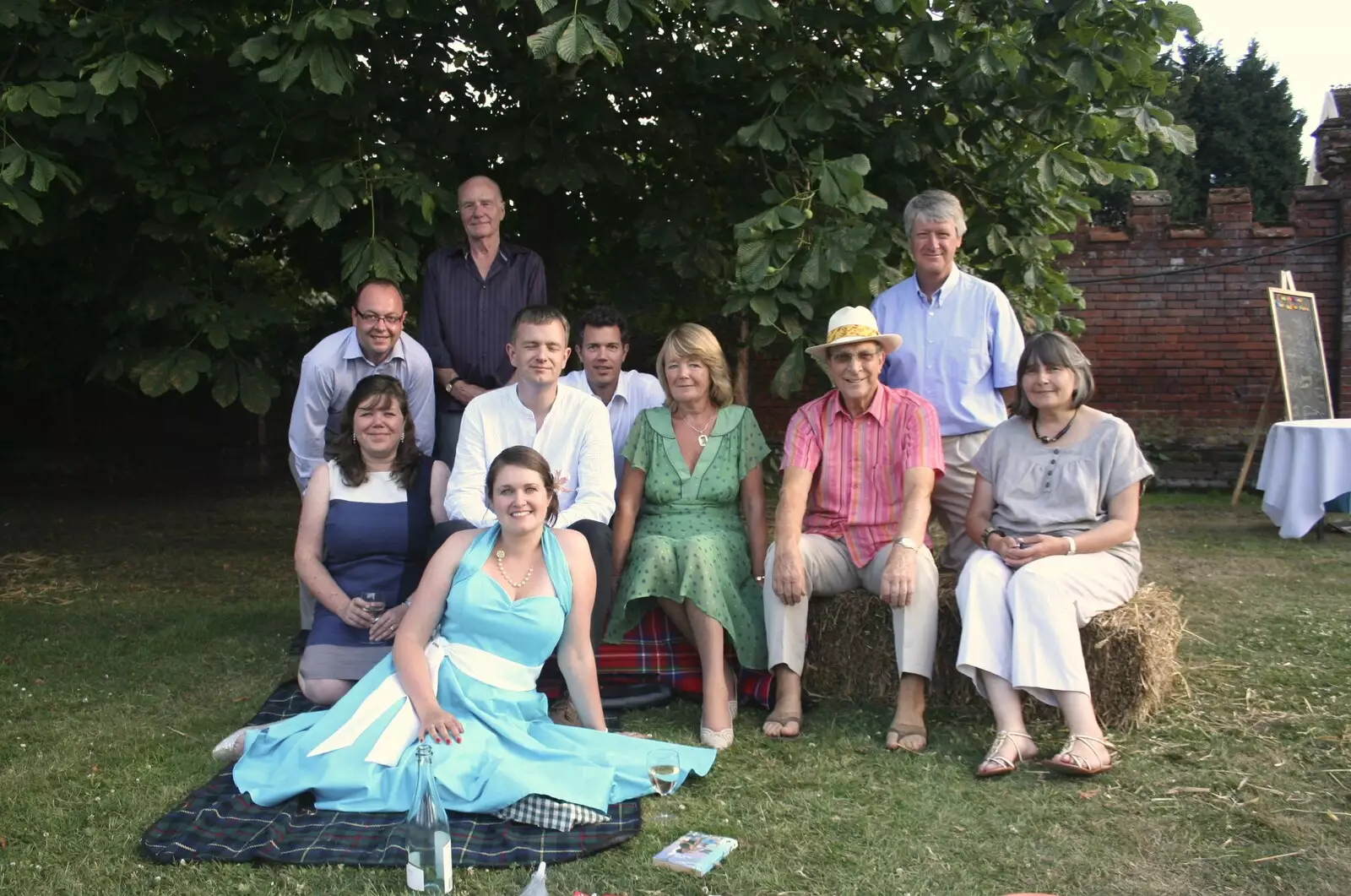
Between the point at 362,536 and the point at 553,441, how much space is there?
0.75 m

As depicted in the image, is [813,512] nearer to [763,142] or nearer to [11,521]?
[763,142]

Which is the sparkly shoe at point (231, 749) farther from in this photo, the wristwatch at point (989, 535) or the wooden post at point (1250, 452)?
the wooden post at point (1250, 452)

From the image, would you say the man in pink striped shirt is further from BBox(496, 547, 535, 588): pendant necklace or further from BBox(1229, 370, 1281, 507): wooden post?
BBox(1229, 370, 1281, 507): wooden post

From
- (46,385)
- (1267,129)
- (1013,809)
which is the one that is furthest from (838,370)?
(1267,129)

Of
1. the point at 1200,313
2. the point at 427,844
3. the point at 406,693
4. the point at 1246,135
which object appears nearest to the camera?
the point at 427,844

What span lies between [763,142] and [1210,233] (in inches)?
273

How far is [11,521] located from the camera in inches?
362

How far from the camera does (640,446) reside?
449 cm

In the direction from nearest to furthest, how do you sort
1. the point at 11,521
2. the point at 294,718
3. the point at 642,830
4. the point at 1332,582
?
1. the point at 642,830
2. the point at 294,718
3. the point at 1332,582
4. the point at 11,521

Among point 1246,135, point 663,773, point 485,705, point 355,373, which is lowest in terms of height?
point 663,773

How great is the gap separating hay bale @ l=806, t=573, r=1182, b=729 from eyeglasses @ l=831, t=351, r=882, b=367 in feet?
2.72

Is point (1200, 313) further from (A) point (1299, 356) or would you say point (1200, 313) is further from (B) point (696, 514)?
(B) point (696, 514)

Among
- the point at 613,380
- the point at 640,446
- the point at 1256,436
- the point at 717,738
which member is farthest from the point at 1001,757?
the point at 1256,436

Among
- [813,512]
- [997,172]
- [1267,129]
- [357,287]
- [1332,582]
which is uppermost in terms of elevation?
[1267,129]
